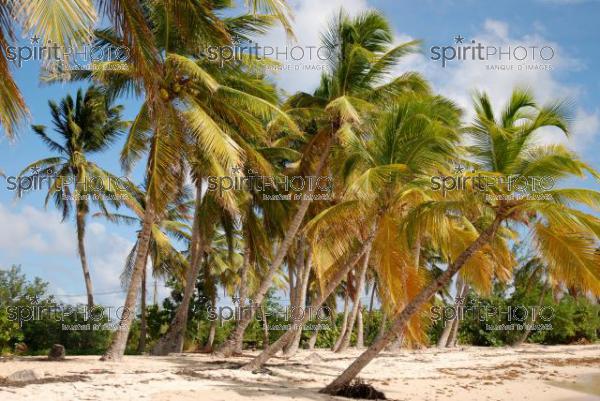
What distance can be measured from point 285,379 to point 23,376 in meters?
5.58

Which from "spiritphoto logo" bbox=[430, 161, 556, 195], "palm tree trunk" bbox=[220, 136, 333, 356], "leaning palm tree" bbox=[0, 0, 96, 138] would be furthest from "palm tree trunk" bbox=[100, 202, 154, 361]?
"leaning palm tree" bbox=[0, 0, 96, 138]

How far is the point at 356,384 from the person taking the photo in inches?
438

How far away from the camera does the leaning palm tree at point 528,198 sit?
9.89 m

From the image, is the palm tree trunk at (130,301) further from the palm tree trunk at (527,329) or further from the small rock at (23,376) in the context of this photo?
the palm tree trunk at (527,329)

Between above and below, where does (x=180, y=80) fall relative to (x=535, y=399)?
above

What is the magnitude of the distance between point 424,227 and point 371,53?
5.70 meters

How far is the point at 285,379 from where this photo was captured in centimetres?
1316

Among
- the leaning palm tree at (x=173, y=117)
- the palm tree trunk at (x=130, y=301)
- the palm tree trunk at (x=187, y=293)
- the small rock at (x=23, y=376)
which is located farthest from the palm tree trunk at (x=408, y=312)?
the palm tree trunk at (x=187, y=293)

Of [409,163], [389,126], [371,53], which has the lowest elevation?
[409,163]

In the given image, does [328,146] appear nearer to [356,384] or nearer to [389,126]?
[389,126]

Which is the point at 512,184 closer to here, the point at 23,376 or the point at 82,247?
the point at 23,376

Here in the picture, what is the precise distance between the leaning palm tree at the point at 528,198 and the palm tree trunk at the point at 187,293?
8.14 m

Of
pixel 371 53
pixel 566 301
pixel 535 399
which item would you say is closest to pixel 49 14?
pixel 371 53

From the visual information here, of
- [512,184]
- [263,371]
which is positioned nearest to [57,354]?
[263,371]
